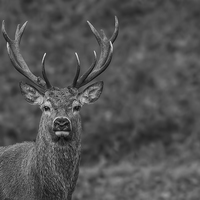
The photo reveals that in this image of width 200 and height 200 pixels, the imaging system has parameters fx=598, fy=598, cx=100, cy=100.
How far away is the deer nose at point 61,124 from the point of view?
24.2ft

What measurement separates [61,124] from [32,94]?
40.8 inches

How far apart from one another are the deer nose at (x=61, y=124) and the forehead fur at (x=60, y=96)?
0.35 metres

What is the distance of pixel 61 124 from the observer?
7.37 meters

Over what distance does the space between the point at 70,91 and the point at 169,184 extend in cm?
500

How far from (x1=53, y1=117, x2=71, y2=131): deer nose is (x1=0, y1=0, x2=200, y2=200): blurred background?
4.67 meters

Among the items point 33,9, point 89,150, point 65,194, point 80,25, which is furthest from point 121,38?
point 65,194

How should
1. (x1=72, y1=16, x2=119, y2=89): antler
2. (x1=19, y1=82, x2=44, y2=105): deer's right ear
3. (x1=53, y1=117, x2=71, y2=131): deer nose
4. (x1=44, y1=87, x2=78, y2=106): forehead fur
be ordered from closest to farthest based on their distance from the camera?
1. (x1=53, y1=117, x2=71, y2=131): deer nose
2. (x1=44, y1=87, x2=78, y2=106): forehead fur
3. (x1=72, y1=16, x2=119, y2=89): antler
4. (x1=19, y1=82, x2=44, y2=105): deer's right ear

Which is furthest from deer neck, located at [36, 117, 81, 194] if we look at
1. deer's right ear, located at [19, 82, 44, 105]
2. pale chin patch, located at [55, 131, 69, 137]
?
deer's right ear, located at [19, 82, 44, 105]

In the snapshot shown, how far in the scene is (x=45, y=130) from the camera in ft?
25.1

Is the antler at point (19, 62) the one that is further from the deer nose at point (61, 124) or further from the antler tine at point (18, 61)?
the deer nose at point (61, 124)

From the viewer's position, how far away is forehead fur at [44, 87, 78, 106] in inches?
304

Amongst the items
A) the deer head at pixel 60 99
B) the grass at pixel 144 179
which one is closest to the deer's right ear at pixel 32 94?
the deer head at pixel 60 99

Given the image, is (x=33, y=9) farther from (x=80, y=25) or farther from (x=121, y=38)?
(x=121, y=38)

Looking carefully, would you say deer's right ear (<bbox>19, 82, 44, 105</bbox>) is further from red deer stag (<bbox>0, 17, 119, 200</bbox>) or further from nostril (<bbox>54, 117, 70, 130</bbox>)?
nostril (<bbox>54, 117, 70, 130</bbox>)
